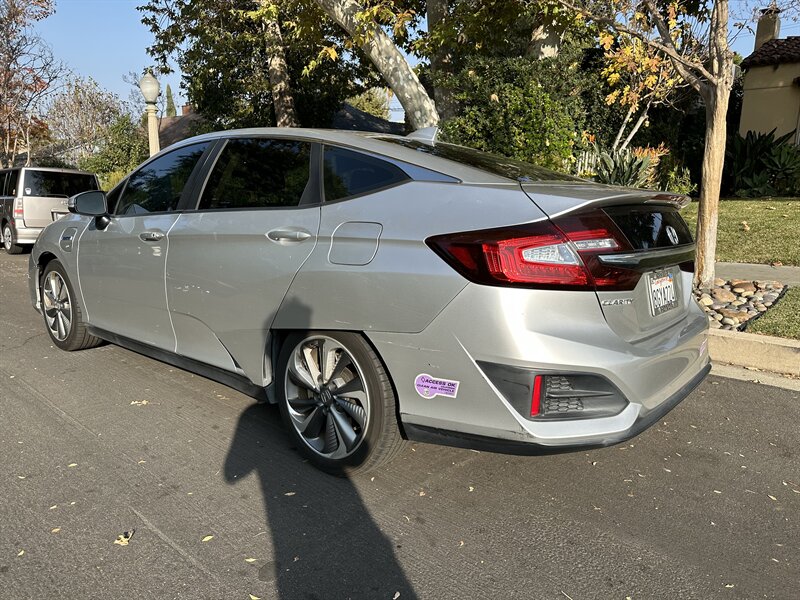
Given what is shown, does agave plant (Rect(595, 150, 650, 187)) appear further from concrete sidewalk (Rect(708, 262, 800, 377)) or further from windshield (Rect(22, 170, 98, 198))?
windshield (Rect(22, 170, 98, 198))

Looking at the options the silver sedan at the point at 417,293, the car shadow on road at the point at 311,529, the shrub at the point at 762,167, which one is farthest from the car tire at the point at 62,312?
the shrub at the point at 762,167

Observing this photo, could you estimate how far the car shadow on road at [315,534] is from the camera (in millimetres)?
2305

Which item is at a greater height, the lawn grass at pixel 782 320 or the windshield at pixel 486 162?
the windshield at pixel 486 162

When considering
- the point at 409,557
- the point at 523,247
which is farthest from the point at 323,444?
the point at 523,247

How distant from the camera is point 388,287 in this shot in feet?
8.62

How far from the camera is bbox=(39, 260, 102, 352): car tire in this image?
Result: 16.0ft

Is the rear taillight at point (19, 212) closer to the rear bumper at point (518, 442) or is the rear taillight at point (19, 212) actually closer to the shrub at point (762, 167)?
the rear bumper at point (518, 442)

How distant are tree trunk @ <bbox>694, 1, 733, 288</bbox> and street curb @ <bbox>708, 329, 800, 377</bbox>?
147 centimetres

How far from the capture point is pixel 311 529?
2.65m

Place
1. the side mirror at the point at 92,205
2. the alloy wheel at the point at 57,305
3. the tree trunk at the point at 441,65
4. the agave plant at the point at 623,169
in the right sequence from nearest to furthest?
the side mirror at the point at 92,205 < the alloy wheel at the point at 57,305 < the tree trunk at the point at 441,65 < the agave plant at the point at 623,169

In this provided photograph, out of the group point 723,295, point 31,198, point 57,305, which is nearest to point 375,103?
point 31,198

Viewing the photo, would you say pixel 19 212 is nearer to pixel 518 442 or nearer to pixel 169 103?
pixel 518 442

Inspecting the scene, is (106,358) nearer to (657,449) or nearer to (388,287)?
(388,287)

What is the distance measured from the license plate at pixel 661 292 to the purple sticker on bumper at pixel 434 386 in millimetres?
949
